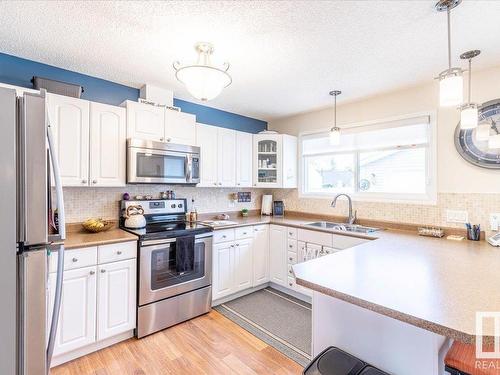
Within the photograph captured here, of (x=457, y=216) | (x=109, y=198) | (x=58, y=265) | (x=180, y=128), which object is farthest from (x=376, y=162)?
(x=58, y=265)

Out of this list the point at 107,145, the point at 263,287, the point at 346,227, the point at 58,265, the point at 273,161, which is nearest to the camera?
the point at 58,265

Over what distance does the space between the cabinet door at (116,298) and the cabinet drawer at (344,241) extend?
1972 millimetres

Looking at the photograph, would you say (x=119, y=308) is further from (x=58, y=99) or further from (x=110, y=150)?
(x=58, y=99)

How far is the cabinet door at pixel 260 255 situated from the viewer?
10.8ft

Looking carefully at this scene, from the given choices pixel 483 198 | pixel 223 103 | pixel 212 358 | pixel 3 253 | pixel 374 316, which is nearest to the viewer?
pixel 3 253

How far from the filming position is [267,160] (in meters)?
3.81

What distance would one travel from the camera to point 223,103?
11.1 feet

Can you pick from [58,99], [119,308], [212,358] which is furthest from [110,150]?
[212,358]

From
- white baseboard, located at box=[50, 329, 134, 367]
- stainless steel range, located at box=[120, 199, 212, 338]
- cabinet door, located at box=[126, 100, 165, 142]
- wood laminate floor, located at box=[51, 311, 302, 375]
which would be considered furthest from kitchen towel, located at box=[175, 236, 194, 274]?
cabinet door, located at box=[126, 100, 165, 142]

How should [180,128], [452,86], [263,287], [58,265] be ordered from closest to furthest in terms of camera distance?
[58,265]
[452,86]
[180,128]
[263,287]

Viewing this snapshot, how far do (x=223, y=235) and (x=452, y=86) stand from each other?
2360 millimetres

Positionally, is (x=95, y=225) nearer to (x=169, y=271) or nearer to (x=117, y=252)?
(x=117, y=252)

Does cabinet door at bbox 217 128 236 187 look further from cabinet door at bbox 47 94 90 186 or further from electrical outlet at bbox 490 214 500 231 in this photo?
electrical outlet at bbox 490 214 500 231

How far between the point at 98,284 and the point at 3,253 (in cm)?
132
